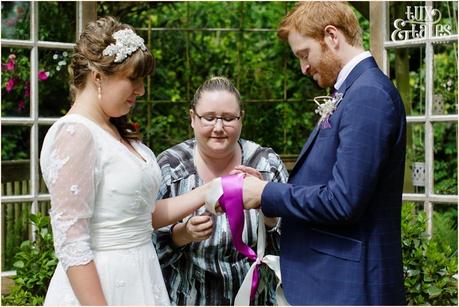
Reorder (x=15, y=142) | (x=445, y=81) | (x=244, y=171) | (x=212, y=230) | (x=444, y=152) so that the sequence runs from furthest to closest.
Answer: (x=444, y=152) < (x=445, y=81) < (x=15, y=142) < (x=212, y=230) < (x=244, y=171)

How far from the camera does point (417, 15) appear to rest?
418cm

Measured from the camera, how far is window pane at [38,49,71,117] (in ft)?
13.9

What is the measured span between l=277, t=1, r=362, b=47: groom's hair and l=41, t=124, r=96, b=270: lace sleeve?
0.69m

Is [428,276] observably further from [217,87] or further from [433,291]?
[217,87]

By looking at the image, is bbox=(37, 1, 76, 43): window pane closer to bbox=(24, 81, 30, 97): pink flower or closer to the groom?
bbox=(24, 81, 30, 97): pink flower

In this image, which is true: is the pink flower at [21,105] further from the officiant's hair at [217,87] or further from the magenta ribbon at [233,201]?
the magenta ribbon at [233,201]

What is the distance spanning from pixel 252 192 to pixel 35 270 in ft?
5.93

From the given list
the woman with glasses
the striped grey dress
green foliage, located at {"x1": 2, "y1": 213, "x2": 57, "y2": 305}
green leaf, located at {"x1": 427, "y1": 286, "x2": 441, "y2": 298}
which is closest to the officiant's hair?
the woman with glasses

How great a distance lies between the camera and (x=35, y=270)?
11.9 ft

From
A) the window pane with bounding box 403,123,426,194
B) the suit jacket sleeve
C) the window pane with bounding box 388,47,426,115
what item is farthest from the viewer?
the window pane with bounding box 388,47,426,115

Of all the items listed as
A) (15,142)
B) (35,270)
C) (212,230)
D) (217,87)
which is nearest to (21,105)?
(15,142)

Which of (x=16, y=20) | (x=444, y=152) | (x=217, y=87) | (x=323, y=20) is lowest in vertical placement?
(x=444, y=152)

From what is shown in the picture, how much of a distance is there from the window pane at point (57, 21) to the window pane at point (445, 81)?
2.10 m

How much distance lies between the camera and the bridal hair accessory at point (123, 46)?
6.93 feet
